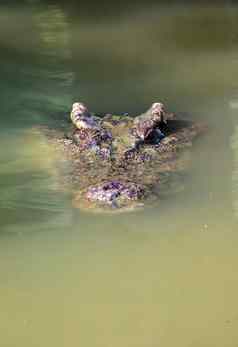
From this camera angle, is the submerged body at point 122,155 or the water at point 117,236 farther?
the submerged body at point 122,155

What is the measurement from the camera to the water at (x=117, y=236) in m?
3.75

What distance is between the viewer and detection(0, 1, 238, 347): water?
12.3ft

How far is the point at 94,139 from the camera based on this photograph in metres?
6.43

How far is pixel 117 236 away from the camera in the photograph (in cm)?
471

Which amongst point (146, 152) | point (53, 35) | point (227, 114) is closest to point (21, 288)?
point (146, 152)

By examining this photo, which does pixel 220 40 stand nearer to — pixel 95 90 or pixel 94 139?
pixel 95 90

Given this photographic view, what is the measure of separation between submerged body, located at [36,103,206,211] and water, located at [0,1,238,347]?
149 millimetres

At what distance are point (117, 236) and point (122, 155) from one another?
5.05 ft

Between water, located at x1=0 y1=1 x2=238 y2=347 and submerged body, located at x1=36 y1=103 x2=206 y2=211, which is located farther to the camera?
submerged body, located at x1=36 y1=103 x2=206 y2=211

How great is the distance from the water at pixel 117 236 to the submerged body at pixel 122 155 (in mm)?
149

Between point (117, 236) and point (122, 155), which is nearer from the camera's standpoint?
point (117, 236)

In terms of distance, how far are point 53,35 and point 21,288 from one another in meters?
7.94

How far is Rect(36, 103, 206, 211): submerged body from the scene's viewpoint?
5.20 m

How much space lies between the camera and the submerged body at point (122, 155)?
520 cm
